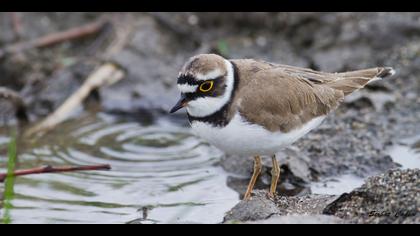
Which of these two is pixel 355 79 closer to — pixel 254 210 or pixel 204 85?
pixel 204 85

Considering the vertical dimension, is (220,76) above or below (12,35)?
below

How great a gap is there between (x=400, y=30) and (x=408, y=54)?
1.29 feet

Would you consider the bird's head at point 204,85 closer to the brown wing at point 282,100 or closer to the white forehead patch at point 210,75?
the white forehead patch at point 210,75

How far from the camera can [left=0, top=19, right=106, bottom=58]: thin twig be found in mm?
9555

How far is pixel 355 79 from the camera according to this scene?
6.74 metres

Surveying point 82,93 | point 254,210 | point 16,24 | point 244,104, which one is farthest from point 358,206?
point 16,24

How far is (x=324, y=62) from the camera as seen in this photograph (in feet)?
29.7

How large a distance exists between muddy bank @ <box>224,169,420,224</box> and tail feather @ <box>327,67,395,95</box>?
1448 mm

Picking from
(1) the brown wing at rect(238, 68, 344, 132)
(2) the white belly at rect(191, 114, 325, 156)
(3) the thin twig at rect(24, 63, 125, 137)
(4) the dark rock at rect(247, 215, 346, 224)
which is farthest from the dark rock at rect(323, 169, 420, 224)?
(3) the thin twig at rect(24, 63, 125, 137)

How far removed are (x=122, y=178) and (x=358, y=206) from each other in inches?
114
